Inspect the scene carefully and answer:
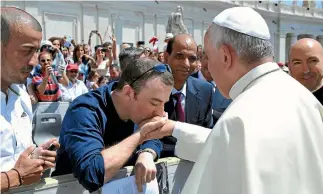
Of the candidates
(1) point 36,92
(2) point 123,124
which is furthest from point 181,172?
(1) point 36,92

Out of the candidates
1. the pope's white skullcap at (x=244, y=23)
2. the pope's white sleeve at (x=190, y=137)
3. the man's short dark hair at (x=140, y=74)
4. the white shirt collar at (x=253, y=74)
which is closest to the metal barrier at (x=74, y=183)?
the pope's white sleeve at (x=190, y=137)

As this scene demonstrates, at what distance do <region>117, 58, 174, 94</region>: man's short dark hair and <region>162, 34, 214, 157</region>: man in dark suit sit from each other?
2.73ft

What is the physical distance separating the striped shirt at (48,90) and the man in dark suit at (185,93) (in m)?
3.19

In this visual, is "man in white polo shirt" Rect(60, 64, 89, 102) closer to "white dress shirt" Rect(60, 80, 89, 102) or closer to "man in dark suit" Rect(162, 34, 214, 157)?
"white dress shirt" Rect(60, 80, 89, 102)

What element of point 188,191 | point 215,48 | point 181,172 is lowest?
point 181,172

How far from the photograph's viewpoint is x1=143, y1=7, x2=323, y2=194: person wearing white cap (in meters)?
1.85

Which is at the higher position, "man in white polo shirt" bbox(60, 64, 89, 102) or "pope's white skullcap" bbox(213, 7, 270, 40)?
"pope's white skullcap" bbox(213, 7, 270, 40)

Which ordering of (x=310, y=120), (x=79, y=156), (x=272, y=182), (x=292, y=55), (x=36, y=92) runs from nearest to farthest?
(x=272, y=182) → (x=310, y=120) → (x=79, y=156) → (x=292, y=55) → (x=36, y=92)

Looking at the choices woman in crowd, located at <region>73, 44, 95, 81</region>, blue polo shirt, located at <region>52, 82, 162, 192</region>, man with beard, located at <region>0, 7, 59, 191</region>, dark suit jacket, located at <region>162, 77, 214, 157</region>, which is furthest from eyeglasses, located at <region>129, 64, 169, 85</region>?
woman in crowd, located at <region>73, 44, 95, 81</region>

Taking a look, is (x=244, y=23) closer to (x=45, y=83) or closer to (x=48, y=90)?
(x=45, y=83)

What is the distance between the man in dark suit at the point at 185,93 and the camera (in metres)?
3.66

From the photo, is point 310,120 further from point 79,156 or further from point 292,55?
point 292,55

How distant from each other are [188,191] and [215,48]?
732 mm

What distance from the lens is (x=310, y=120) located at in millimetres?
2027
